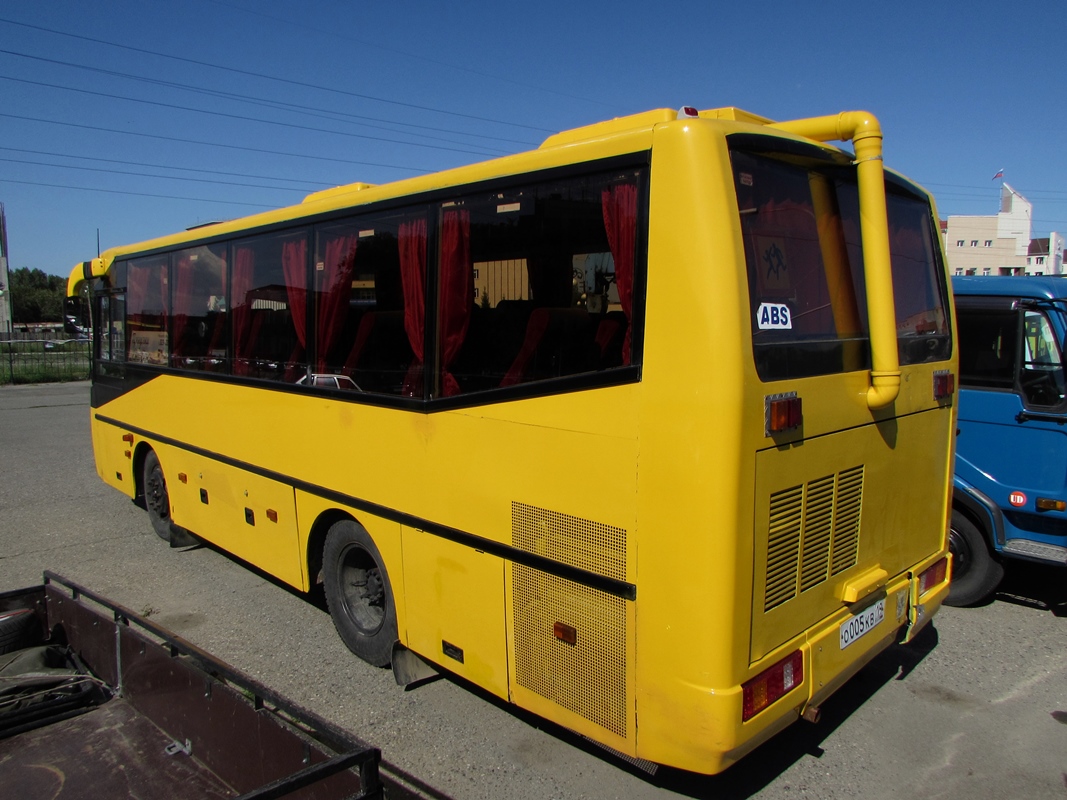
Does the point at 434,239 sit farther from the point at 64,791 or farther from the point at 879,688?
the point at 879,688

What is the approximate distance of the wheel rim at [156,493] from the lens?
7402 mm

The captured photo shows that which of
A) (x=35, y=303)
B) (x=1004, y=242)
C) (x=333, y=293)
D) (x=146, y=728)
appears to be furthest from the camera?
(x=35, y=303)

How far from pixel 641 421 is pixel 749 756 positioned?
210 cm

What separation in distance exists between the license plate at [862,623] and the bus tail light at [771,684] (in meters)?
0.43

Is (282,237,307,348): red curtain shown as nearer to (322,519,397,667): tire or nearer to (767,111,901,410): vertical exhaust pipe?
(322,519,397,667): tire

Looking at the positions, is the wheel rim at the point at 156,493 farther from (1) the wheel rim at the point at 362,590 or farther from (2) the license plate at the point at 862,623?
(2) the license plate at the point at 862,623

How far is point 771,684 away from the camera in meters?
2.96

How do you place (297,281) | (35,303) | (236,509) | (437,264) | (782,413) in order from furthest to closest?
(35,303)
(236,509)
(297,281)
(437,264)
(782,413)

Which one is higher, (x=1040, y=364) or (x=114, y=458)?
(x=1040, y=364)

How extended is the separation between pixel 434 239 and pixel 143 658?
2.54m

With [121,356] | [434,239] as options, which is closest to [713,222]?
[434,239]

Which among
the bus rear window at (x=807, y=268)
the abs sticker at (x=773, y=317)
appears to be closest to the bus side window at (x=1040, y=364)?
the bus rear window at (x=807, y=268)

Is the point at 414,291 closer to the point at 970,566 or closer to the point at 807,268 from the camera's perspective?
the point at 807,268

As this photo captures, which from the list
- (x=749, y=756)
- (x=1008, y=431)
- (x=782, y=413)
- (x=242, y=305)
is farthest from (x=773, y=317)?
(x=242, y=305)
